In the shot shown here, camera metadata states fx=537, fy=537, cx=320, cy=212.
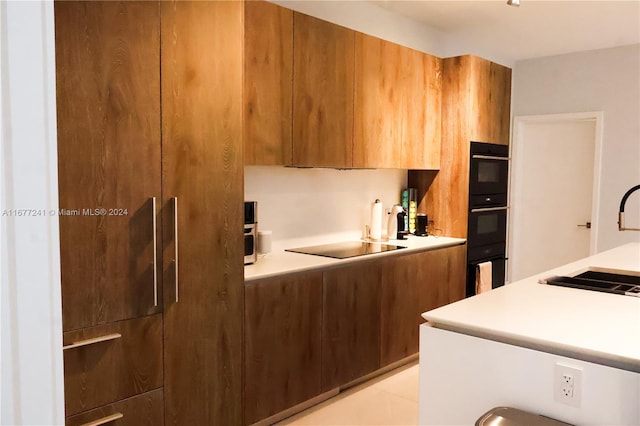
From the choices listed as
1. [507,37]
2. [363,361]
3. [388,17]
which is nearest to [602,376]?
[363,361]

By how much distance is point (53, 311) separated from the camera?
20.5 inches

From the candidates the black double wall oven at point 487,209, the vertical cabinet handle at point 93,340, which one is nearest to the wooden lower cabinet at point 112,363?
the vertical cabinet handle at point 93,340

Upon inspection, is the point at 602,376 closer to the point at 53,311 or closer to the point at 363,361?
the point at 53,311

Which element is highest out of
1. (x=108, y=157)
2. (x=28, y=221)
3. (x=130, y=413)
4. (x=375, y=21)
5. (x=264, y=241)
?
(x=375, y=21)

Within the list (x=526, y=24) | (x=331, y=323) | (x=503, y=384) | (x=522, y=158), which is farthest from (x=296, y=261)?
(x=522, y=158)

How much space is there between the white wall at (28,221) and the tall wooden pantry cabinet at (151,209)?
4.86 ft

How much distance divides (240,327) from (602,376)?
153 centimetres

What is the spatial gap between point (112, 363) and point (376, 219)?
7.81ft

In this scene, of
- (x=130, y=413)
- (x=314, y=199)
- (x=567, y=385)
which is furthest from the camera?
(x=314, y=199)

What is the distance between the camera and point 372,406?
10.3ft

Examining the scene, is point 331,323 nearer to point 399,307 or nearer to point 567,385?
point 399,307

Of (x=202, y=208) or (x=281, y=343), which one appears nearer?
(x=202, y=208)

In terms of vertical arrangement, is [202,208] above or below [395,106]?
below

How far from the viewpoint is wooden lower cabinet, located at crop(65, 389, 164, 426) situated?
6.48 ft
